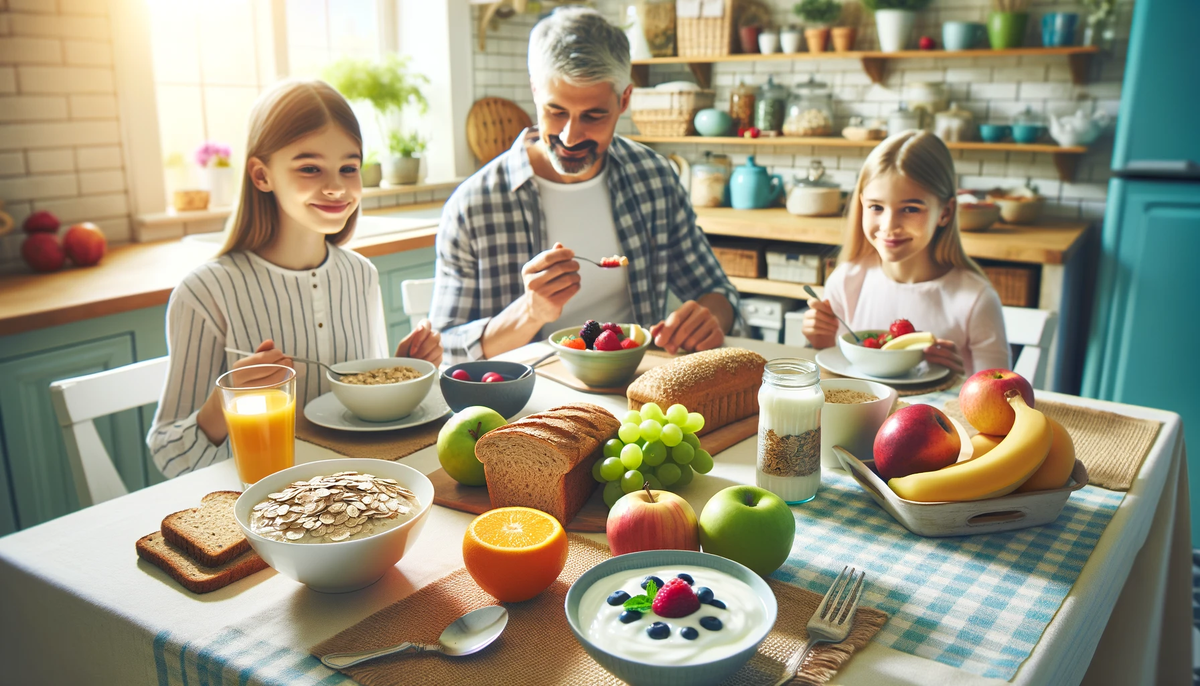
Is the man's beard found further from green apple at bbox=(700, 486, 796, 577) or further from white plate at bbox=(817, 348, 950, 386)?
green apple at bbox=(700, 486, 796, 577)

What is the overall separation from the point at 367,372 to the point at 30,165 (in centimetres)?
192

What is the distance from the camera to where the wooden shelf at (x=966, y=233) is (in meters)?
3.05

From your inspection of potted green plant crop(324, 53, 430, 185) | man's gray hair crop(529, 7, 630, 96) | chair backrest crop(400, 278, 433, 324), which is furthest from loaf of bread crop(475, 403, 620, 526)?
potted green plant crop(324, 53, 430, 185)

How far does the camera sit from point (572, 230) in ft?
7.71

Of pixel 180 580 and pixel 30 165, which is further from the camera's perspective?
pixel 30 165

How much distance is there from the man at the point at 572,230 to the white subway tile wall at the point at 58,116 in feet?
4.80

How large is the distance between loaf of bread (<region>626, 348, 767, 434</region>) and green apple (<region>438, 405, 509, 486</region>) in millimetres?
284

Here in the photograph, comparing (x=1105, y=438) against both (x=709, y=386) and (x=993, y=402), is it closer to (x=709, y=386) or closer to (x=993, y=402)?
(x=993, y=402)

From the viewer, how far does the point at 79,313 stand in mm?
2172

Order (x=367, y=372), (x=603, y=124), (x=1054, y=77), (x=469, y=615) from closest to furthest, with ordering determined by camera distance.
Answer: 1. (x=469, y=615)
2. (x=367, y=372)
3. (x=603, y=124)
4. (x=1054, y=77)

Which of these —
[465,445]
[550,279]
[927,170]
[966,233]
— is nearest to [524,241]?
[550,279]

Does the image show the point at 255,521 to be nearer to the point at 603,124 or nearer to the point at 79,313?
the point at 603,124

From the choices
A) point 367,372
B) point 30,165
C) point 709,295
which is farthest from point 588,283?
point 30,165

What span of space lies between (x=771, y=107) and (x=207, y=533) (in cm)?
359
